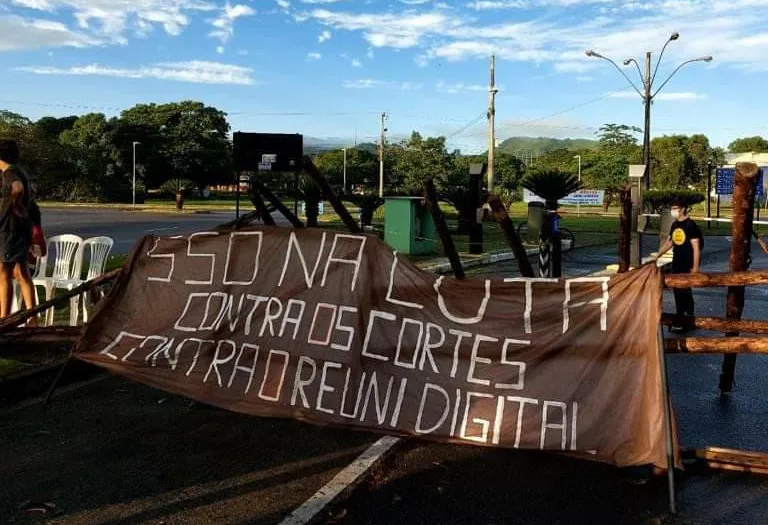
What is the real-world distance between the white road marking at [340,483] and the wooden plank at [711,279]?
2.11 metres

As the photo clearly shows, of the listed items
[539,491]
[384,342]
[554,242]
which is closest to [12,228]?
[384,342]

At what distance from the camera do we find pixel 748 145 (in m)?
106

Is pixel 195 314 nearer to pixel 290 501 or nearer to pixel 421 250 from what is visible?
pixel 290 501

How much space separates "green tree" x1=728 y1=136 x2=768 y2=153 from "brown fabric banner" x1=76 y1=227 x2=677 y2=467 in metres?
110

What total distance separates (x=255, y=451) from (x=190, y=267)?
77.7 inches

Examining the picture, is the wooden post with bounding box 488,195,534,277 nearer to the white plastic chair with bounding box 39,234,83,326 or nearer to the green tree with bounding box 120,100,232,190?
the white plastic chair with bounding box 39,234,83,326

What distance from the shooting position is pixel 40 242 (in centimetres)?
775

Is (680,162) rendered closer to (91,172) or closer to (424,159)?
(424,159)

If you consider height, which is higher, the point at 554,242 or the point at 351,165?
the point at 351,165

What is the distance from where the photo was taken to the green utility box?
56.3ft

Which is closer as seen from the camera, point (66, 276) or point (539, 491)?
point (539, 491)

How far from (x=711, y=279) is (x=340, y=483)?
9.07 ft

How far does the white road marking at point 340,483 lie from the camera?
383 centimetres

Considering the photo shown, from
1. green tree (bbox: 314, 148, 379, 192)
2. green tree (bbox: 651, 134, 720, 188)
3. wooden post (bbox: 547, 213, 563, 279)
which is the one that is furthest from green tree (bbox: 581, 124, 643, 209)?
wooden post (bbox: 547, 213, 563, 279)
